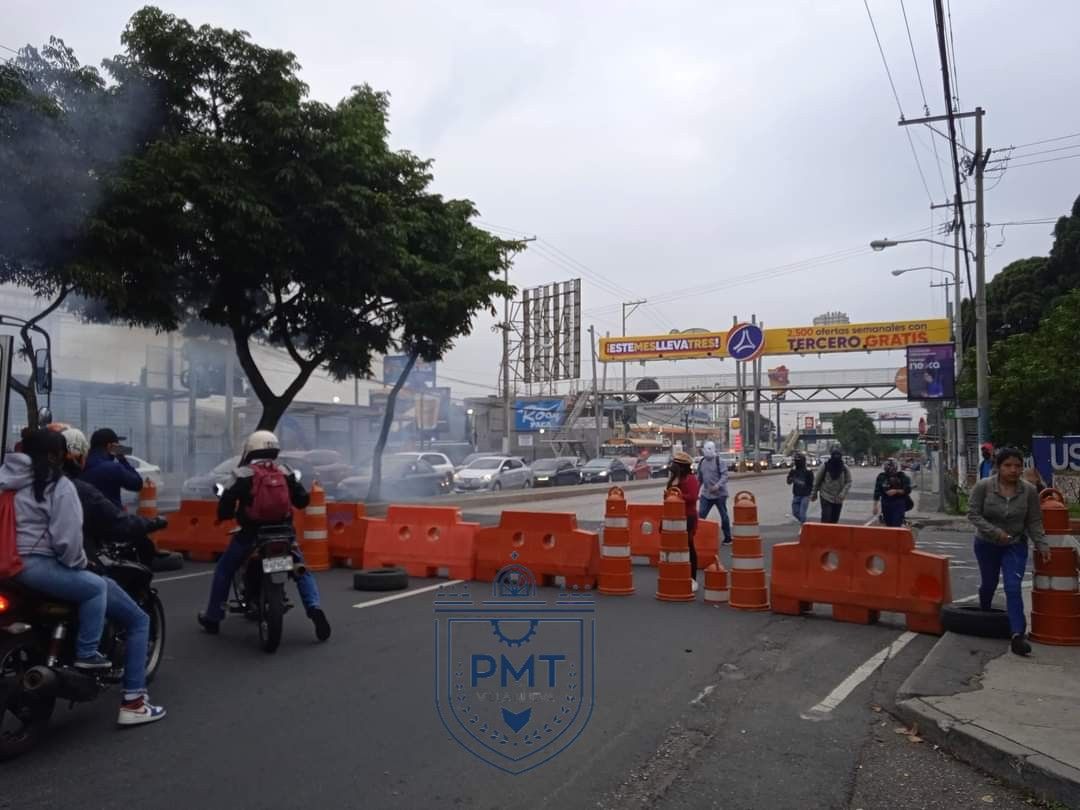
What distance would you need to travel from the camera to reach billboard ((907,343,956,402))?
961 inches

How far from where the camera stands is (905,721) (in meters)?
5.60

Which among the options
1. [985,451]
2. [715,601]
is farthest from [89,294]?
[985,451]

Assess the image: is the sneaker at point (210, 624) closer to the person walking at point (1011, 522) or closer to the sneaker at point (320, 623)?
the sneaker at point (320, 623)

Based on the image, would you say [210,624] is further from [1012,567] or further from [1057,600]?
[1057,600]

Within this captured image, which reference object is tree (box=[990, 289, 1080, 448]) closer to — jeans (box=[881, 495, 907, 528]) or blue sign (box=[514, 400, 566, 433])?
jeans (box=[881, 495, 907, 528])

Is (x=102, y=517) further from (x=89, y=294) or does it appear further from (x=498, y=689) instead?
(x=89, y=294)

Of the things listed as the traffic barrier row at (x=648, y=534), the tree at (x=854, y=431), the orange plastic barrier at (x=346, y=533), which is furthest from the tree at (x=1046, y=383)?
the tree at (x=854, y=431)

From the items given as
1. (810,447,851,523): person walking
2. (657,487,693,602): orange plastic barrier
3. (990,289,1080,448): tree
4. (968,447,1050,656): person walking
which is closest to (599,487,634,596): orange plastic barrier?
(657,487,693,602): orange plastic barrier

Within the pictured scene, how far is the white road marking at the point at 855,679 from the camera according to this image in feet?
19.2

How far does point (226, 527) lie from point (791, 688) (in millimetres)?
9034

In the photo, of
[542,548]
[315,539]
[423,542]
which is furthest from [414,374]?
[542,548]

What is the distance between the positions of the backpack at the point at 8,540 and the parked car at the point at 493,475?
30652 millimetres

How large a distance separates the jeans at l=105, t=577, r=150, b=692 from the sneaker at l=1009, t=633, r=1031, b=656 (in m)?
6.34

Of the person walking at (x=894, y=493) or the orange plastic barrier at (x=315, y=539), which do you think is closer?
the orange plastic barrier at (x=315, y=539)
